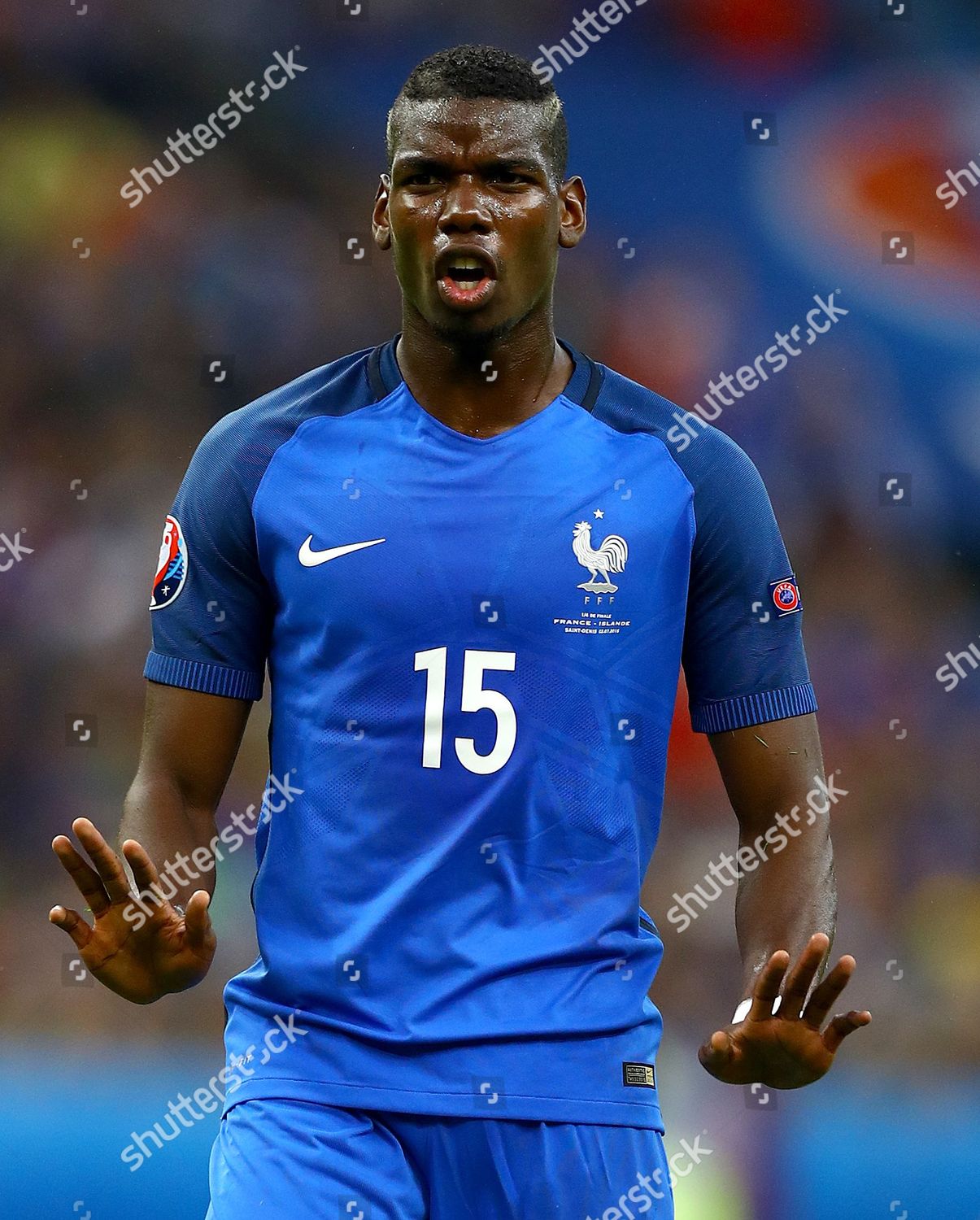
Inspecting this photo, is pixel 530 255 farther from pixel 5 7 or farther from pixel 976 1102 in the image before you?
pixel 5 7

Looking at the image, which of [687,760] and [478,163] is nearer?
[478,163]

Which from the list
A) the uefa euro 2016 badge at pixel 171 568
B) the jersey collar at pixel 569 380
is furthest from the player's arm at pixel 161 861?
the jersey collar at pixel 569 380

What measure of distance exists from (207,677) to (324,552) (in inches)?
11.7

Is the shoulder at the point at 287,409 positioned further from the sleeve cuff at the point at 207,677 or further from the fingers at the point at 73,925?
the fingers at the point at 73,925

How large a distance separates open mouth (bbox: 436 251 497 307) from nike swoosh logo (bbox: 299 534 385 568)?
0.43 meters

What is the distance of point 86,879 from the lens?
2.58 metres

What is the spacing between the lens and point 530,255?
3000 millimetres

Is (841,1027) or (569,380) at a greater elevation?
(569,380)

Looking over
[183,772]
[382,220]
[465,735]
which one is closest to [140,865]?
[183,772]

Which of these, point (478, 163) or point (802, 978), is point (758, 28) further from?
point (802, 978)

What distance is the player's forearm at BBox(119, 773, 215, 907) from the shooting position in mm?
2873

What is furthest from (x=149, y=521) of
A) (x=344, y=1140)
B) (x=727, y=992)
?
(x=344, y=1140)

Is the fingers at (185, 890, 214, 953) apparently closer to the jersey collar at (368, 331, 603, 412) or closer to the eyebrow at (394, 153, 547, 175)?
the jersey collar at (368, 331, 603, 412)

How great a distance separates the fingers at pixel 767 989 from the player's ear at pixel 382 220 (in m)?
1.39
